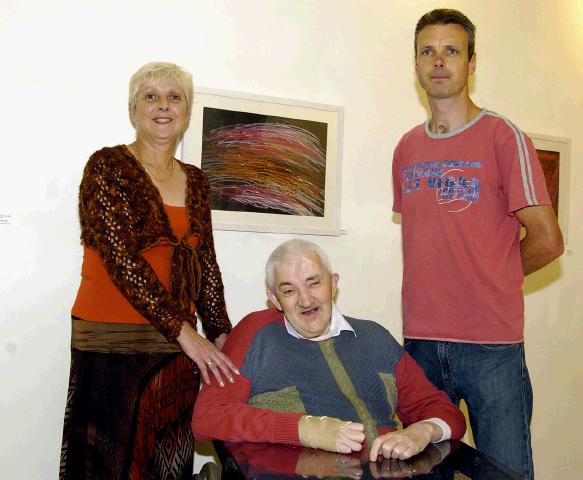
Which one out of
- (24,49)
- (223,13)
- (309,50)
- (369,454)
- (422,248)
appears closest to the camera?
(369,454)

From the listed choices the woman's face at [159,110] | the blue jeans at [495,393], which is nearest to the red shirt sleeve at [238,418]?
the blue jeans at [495,393]

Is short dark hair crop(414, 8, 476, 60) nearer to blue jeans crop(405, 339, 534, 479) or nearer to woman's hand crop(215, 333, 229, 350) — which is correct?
blue jeans crop(405, 339, 534, 479)

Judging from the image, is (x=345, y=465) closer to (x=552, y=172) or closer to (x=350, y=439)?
(x=350, y=439)

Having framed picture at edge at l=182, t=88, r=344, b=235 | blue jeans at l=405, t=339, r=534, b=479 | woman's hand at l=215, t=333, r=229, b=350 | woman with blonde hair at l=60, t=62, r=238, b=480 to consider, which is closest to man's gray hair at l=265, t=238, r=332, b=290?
woman with blonde hair at l=60, t=62, r=238, b=480

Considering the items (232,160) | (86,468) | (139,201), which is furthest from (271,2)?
(86,468)

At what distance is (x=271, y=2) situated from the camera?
2801 millimetres

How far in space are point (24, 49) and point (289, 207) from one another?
1245mm

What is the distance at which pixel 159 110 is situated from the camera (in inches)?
81.4

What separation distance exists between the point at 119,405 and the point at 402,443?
85cm

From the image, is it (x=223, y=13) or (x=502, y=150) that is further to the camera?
(x=223, y=13)

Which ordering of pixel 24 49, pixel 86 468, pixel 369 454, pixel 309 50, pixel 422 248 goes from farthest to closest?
pixel 309 50 < pixel 24 49 < pixel 422 248 < pixel 86 468 < pixel 369 454

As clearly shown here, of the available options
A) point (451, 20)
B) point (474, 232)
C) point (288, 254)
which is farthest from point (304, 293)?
point (451, 20)

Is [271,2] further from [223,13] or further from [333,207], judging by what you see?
[333,207]

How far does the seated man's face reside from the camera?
1.87 m
